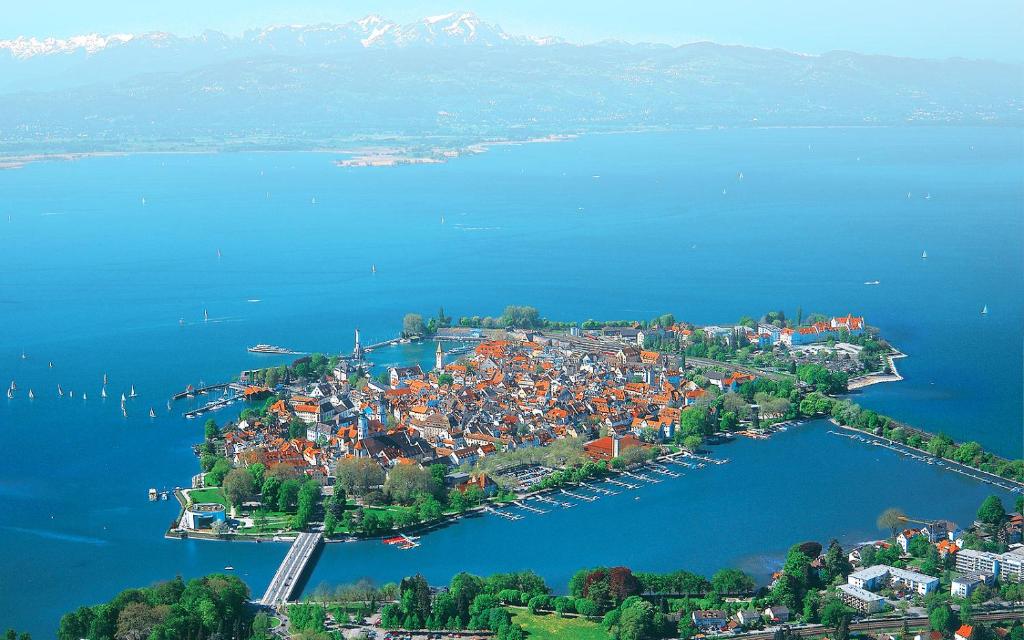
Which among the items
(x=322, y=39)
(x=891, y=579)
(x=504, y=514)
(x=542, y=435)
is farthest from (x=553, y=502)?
(x=322, y=39)

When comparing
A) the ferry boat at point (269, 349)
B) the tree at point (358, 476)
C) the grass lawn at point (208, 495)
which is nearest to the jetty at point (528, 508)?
the tree at point (358, 476)

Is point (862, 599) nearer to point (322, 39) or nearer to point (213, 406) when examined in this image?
point (213, 406)


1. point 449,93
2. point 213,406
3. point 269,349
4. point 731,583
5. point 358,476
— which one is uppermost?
point 449,93

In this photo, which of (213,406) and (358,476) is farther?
(213,406)

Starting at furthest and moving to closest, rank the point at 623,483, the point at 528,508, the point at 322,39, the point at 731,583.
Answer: the point at 322,39 < the point at 623,483 < the point at 528,508 < the point at 731,583

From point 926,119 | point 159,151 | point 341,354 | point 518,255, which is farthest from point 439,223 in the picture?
point 926,119

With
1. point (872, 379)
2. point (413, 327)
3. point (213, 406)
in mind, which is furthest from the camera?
point (413, 327)

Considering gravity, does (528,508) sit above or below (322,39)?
below

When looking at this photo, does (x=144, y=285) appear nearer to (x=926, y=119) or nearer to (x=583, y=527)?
(x=583, y=527)
